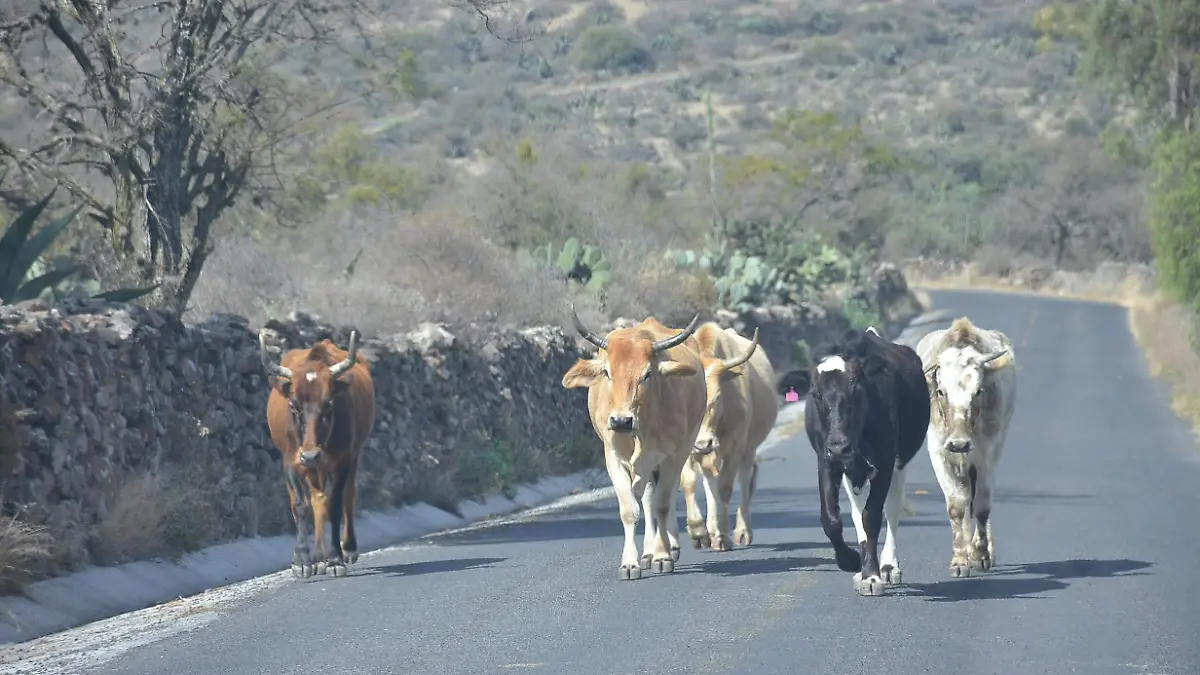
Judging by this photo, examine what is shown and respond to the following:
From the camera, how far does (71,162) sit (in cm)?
1838

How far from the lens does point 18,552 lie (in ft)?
42.0

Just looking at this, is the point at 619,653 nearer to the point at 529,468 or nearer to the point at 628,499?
the point at 628,499

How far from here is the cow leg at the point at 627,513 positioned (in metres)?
14.2

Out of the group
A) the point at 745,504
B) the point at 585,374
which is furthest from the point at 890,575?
the point at 745,504

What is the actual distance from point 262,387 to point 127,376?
9.13ft

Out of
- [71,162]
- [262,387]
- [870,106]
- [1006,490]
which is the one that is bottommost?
[1006,490]

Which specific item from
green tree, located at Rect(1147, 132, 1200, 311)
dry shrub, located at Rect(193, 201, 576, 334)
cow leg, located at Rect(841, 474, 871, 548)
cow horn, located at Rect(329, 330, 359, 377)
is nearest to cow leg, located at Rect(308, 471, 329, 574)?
cow horn, located at Rect(329, 330, 359, 377)

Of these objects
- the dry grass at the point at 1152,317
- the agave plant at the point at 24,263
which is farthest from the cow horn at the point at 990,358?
the dry grass at the point at 1152,317

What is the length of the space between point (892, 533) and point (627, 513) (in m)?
2.24

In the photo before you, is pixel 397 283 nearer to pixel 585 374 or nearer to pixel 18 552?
pixel 585 374

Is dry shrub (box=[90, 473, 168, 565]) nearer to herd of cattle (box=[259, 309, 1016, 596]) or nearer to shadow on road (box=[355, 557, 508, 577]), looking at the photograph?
herd of cattle (box=[259, 309, 1016, 596])

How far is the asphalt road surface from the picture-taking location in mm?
10594

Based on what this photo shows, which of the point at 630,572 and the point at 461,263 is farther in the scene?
the point at 461,263

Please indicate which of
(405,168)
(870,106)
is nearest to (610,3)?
(870,106)
